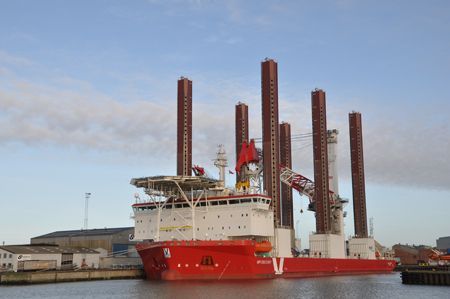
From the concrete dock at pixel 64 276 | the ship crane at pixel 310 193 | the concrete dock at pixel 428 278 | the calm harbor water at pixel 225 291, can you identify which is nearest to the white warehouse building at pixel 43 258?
the concrete dock at pixel 64 276

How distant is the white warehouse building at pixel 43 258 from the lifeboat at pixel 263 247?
67.1 feet

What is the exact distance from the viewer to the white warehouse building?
49.8 m

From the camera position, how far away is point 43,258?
173 feet

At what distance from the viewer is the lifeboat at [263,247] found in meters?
45.8

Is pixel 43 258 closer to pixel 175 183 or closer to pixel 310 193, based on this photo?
pixel 175 183

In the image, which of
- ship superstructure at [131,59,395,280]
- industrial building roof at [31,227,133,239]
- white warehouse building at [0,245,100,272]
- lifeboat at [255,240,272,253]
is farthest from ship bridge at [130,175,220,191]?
industrial building roof at [31,227,133,239]

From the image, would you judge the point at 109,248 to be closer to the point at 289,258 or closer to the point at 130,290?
the point at 289,258

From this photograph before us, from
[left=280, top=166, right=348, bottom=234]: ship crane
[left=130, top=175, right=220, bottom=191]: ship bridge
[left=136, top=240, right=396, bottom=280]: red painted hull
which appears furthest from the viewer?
[left=280, top=166, right=348, bottom=234]: ship crane

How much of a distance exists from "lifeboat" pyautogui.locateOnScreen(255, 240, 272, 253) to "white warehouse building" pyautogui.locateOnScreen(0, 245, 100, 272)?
20.5 m

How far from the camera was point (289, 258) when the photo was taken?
168 feet

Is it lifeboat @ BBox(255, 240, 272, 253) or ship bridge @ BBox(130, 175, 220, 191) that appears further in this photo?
ship bridge @ BBox(130, 175, 220, 191)

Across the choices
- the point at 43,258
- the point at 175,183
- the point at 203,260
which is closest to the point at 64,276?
the point at 43,258

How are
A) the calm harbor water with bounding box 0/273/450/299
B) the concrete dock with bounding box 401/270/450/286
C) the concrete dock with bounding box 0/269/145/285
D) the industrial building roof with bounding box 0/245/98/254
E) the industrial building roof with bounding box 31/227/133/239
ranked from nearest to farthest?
the calm harbor water with bounding box 0/273/450/299 < the concrete dock with bounding box 401/270/450/286 < the concrete dock with bounding box 0/269/145/285 < the industrial building roof with bounding box 0/245/98/254 < the industrial building roof with bounding box 31/227/133/239

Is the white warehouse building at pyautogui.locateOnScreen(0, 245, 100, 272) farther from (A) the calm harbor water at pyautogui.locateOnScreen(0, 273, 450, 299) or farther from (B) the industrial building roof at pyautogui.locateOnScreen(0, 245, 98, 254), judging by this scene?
(A) the calm harbor water at pyautogui.locateOnScreen(0, 273, 450, 299)
